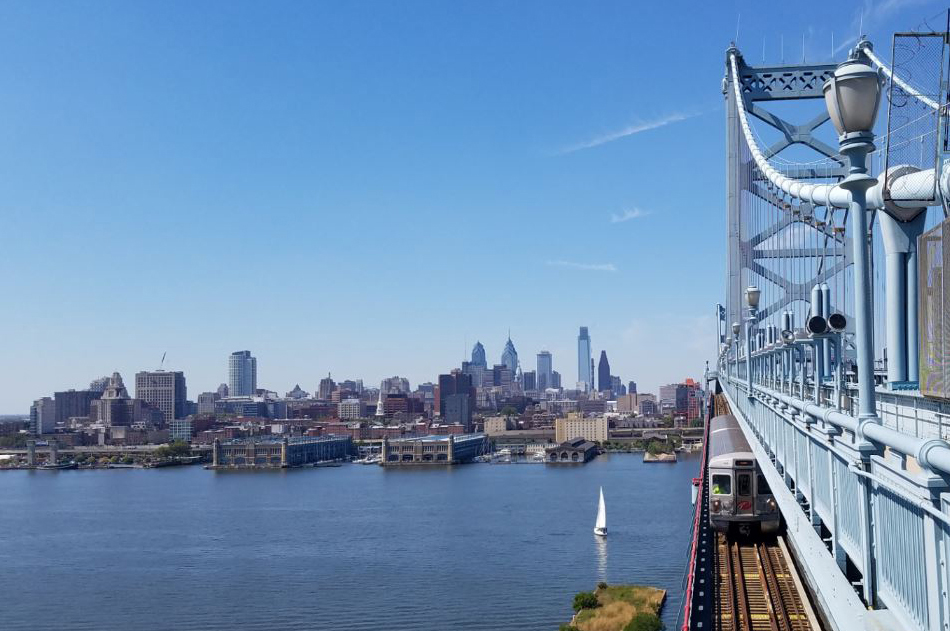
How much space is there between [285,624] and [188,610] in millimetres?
3283

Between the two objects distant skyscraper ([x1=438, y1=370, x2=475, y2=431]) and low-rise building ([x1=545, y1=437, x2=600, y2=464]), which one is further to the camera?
distant skyscraper ([x1=438, y1=370, x2=475, y2=431])

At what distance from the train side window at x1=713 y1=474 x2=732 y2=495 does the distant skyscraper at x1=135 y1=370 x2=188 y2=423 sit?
13062cm

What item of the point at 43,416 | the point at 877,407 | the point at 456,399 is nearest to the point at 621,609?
the point at 877,407

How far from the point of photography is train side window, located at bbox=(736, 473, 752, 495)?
13.7 m

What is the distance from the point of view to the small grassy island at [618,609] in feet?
58.6

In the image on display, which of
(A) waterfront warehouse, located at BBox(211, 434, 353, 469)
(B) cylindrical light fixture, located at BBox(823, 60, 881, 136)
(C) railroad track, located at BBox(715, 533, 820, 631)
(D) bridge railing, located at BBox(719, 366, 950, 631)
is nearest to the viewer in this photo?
(D) bridge railing, located at BBox(719, 366, 950, 631)

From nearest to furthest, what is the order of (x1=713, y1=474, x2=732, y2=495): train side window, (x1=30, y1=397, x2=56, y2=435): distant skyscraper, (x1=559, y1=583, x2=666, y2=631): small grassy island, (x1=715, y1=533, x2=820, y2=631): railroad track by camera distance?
(x1=715, y1=533, x2=820, y2=631): railroad track
(x1=713, y1=474, x2=732, y2=495): train side window
(x1=559, y1=583, x2=666, y2=631): small grassy island
(x1=30, y1=397, x2=56, y2=435): distant skyscraper

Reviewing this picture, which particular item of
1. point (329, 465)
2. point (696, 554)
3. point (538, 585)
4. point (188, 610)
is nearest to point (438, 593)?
point (538, 585)

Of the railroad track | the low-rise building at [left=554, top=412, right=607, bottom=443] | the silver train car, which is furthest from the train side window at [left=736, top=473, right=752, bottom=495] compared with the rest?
the low-rise building at [left=554, top=412, right=607, bottom=443]

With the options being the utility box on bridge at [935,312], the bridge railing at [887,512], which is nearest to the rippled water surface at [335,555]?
the utility box on bridge at [935,312]

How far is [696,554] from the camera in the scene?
11914 mm

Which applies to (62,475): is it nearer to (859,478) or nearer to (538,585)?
(538,585)

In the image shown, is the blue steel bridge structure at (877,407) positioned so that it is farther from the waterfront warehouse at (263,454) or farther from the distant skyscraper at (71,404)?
the distant skyscraper at (71,404)

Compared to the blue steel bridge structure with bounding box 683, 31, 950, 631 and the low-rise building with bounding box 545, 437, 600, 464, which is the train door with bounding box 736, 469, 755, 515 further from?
the low-rise building with bounding box 545, 437, 600, 464
